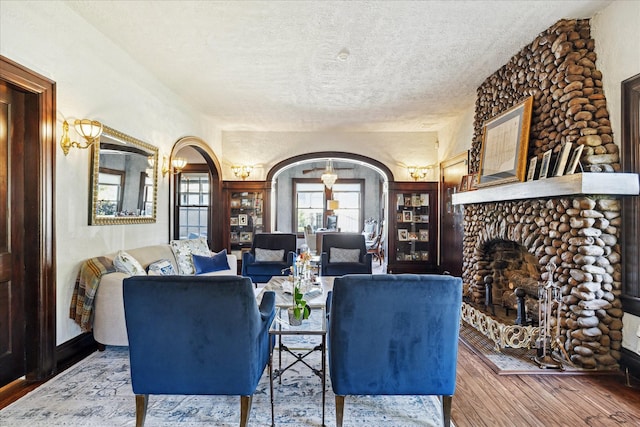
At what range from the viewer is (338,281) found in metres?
2.00

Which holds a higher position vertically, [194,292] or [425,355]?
[194,292]

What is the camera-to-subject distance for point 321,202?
1170 centimetres

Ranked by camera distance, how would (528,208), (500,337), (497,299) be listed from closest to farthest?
(500,337) → (528,208) → (497,299)

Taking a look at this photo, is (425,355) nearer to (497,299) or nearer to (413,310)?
(413,310)

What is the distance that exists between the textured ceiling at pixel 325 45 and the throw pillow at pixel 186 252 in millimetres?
2158

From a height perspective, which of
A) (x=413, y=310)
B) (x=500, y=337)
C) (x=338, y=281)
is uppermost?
(x=338, y=281)

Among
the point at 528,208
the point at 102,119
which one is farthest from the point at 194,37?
the point at 528,208

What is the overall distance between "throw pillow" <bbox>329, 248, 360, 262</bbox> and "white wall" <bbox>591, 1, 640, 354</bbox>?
12.1ft

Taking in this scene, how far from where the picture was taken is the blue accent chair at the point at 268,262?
5.90 m

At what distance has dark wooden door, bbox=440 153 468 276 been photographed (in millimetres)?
6234

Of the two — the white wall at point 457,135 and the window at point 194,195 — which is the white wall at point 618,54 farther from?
the window at point 194,195

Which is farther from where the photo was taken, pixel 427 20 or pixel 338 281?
pixel 427 20

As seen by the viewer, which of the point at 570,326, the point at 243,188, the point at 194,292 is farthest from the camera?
the point at 243,188

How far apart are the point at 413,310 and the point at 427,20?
2.58m
